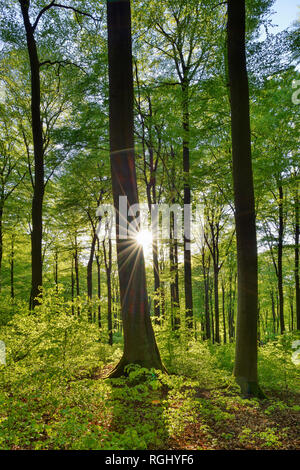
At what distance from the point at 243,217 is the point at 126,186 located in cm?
274

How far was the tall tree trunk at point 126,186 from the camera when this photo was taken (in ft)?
17.6

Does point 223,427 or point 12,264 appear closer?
point 223,427

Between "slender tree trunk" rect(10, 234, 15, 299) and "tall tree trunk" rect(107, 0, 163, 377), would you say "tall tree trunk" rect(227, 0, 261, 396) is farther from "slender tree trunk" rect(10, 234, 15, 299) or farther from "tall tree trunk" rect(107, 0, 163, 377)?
"slender tree trunk" rect(10, 234, 15, 299)

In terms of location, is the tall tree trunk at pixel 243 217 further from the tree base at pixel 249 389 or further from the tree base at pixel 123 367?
the tree base at pixel 123 367

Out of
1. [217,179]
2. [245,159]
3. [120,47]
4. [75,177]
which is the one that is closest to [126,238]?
[245,159]

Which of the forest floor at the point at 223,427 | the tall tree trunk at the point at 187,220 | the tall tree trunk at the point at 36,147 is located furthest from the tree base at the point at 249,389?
the tall tree trunk at the point at 36,147

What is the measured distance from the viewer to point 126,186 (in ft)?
18.7

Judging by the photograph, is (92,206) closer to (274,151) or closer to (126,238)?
(274,151)

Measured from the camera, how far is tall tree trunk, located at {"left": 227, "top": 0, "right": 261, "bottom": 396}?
229 inches

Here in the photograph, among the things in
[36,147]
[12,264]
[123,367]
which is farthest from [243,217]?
[12,264]

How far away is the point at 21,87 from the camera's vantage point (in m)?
13.7

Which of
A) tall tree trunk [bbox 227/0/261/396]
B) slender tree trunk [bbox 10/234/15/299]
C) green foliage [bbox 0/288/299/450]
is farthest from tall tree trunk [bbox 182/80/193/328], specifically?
slender tree trunk [bbox 10/234/15/299]

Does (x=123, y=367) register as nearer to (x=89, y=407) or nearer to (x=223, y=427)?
(x=89, y=407)
